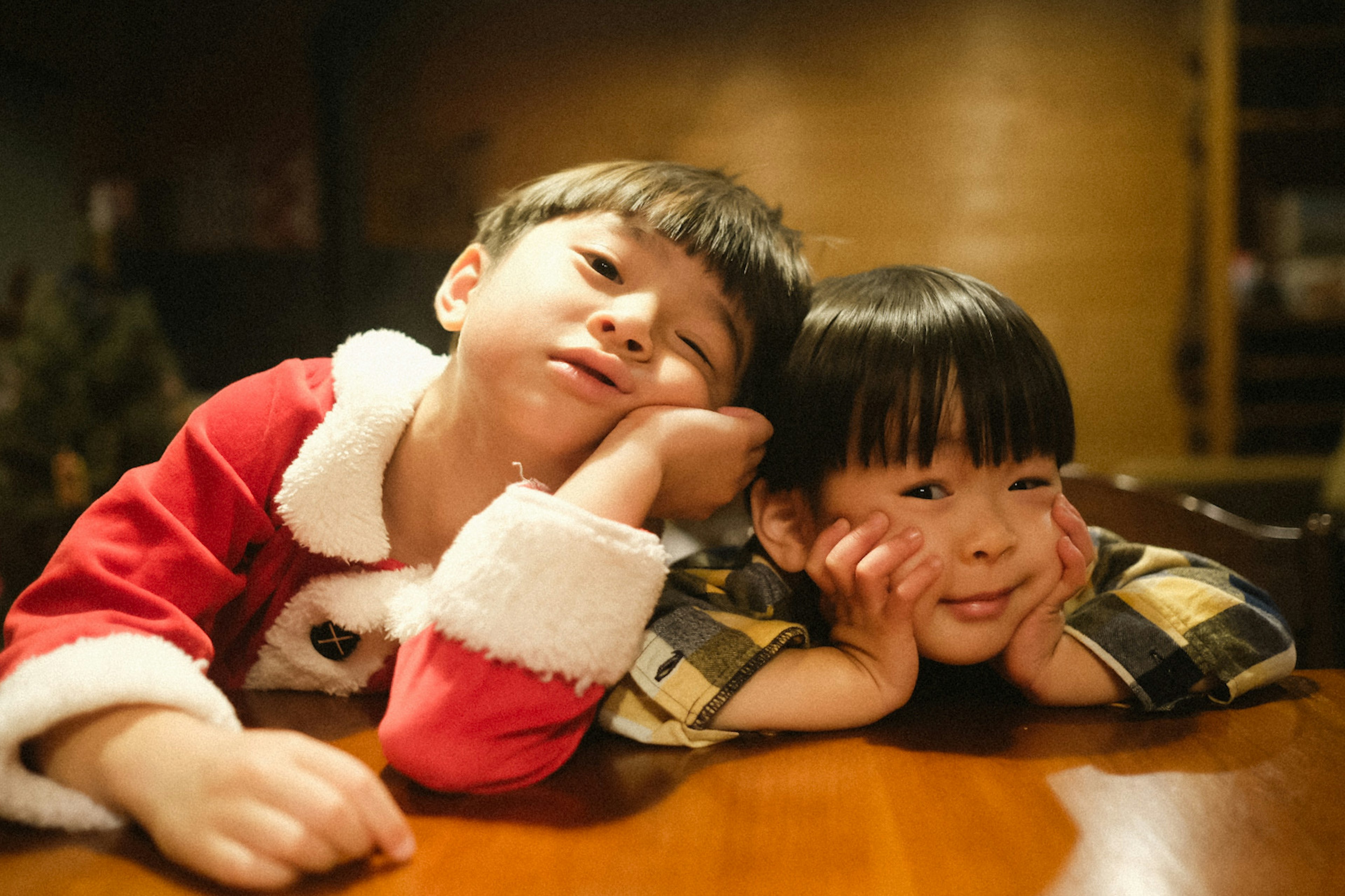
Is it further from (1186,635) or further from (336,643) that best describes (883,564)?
(336,643)

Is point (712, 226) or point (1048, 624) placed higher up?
point (712, 226)

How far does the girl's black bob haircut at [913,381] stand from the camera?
0.68m

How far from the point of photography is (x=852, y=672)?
0.65 m

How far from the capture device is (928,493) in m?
0.69

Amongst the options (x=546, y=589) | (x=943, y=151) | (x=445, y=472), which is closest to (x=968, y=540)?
(x=546, y=589)

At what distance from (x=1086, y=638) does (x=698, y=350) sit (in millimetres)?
379

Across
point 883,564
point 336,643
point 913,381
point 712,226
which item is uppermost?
point 712,226

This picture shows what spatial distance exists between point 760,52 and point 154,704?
296 centimetres

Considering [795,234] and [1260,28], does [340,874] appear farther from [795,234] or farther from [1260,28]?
[1260,28]

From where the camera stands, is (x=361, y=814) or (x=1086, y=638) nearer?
(x=361, y=814)

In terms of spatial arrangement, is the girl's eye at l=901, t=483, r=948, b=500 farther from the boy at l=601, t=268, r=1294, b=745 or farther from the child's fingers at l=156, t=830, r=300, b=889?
the child's fingers at l=156, t=830, r=300, b=889

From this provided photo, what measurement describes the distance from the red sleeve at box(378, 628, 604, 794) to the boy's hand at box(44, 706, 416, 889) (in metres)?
0.06

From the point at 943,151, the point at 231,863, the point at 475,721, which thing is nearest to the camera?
the point at 231,863

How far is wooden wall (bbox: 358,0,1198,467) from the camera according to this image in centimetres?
300
